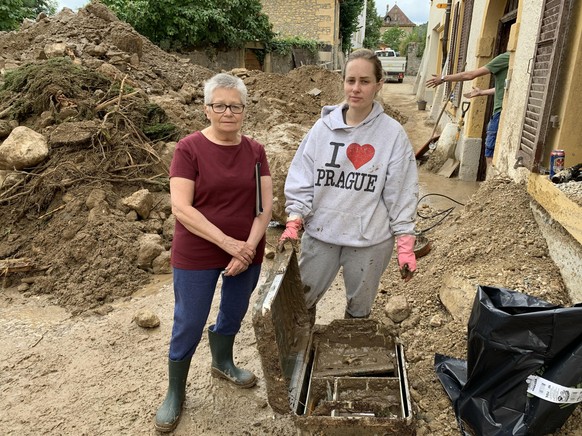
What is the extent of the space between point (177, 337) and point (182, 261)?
1.46 ft

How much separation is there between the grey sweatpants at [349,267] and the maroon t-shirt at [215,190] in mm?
427

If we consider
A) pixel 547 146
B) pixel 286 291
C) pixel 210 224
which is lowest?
pixel 286 291

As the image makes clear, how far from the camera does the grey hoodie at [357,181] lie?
7.66ft

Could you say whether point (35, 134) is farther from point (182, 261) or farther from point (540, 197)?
point (540, 197)

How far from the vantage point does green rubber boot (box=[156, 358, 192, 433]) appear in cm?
250

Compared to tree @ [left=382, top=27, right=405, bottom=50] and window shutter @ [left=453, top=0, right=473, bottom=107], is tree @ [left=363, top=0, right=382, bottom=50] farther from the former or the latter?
window shutter @ [left=453, top=0, right=473, bottom=107]

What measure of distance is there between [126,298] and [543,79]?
431 cm

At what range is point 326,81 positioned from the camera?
1324 centimetres

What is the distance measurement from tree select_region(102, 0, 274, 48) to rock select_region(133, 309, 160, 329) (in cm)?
1410

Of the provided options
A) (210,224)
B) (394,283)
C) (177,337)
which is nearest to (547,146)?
(394,283)

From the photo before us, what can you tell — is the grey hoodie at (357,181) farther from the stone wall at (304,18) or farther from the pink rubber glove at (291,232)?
the stone wall at (304,18)

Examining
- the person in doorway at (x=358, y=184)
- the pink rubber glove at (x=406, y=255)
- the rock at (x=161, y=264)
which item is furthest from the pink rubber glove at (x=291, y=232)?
the rock at (x=161, y=264)

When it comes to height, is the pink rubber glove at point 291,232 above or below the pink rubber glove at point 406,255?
above

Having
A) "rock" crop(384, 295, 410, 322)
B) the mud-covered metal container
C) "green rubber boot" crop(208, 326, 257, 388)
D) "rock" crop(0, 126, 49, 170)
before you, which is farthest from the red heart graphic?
"rock" crop(0, 126, 49, 170)
